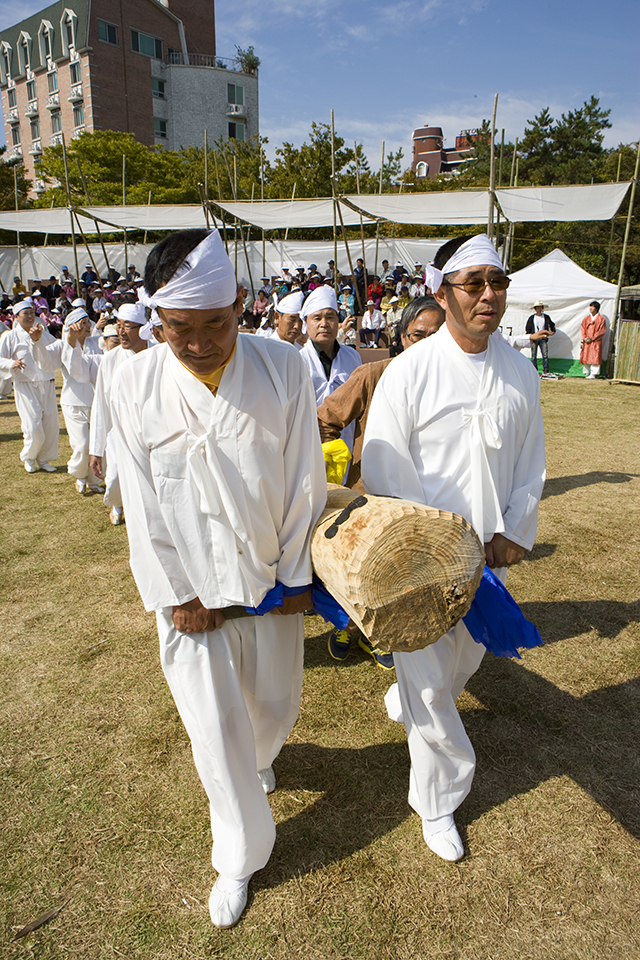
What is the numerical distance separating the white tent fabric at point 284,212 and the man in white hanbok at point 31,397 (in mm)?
7449

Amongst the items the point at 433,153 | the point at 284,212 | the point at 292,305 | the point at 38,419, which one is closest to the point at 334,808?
the point at 292,305

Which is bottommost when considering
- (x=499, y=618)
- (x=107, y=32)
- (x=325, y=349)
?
(x=499, y=618)

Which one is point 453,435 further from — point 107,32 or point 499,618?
point 107,32

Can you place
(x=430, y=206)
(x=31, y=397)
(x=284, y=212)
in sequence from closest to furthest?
(x=31, y=397)
(x=430, y=206)
(x=284, y=212)

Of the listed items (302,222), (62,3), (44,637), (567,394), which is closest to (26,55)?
(62,3)

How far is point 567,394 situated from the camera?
42.5 feet

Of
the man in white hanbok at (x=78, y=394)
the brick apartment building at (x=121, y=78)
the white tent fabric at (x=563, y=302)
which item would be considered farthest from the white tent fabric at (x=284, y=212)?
the brick apartment building at (x=121, y=78)

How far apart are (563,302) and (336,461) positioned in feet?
49.7

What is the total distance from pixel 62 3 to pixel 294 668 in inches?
2421

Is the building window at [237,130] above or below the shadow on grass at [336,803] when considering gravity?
above

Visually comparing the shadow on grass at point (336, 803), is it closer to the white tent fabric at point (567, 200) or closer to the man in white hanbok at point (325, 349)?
the man in white hanbok at point (325, 349)

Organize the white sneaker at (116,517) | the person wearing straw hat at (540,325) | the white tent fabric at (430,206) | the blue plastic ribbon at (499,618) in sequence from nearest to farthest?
1. the blue plastic ribbon at (499,618)
2. the white sneaker at (116,517)
3. the white tent fabric at (430,206)
4. the person wearing straw hat at (540,325)

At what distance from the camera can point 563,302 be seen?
1586cm

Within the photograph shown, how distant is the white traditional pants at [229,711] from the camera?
2.05 metres
